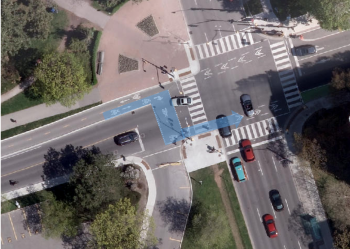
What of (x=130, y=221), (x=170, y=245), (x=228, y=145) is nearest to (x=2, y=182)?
(x=130, y=221)

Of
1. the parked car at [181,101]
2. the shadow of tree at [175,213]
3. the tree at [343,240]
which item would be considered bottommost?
the tree at [343,240]

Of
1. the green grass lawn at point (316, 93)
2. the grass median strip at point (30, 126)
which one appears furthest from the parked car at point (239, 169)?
the grass median strip at point (30, 126)

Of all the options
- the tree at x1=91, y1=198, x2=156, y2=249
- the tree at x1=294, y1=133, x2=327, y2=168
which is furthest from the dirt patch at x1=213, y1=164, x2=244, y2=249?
the tree at x1=91, y1=198, x2=156, y2=249

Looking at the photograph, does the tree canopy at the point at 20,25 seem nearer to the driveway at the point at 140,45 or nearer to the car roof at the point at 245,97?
the driveway at the point at 140,45

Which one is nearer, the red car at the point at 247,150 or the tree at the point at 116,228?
the tree at the point at 116,228

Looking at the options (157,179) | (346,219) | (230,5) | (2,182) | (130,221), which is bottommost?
(346,219)

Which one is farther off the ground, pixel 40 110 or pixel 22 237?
pixel 40 110

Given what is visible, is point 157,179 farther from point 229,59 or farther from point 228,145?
point 229,59
